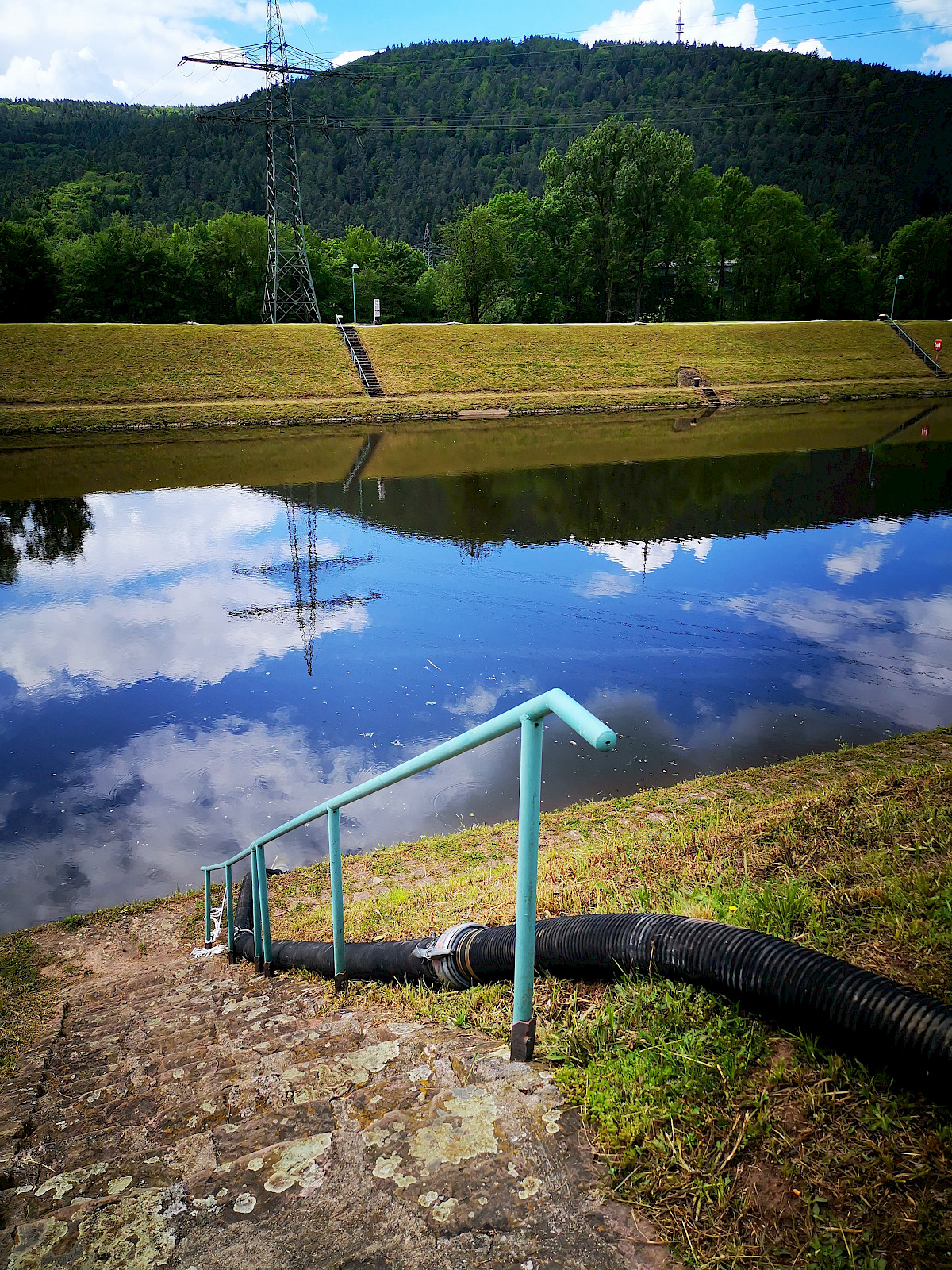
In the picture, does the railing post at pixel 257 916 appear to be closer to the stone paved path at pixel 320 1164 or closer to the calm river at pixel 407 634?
the stone paved path at pixel 320 1164

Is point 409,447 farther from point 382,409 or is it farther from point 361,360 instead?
point 361,360

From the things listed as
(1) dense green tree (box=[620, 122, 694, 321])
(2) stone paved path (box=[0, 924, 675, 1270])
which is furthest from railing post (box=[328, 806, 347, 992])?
(1) dense green tree (box=[620, 122, 694, 321])

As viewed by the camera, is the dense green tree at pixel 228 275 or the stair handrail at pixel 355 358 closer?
the stair handrail at pixel 355 358

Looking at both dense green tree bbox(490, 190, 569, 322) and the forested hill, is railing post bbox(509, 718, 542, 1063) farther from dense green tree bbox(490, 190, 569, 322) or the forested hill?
the forested hill

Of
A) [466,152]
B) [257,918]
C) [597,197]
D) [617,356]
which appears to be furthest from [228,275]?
[466,152]

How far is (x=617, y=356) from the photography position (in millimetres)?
44656

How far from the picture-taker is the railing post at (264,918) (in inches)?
194

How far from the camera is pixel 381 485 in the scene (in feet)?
78.0

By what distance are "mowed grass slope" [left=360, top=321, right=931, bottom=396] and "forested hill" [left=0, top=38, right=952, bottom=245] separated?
279ft

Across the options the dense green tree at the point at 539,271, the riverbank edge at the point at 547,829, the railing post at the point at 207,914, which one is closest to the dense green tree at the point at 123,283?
the dense green tree at the point at 539,271

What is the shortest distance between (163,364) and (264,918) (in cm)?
3860

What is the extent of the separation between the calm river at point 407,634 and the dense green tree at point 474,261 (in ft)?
114

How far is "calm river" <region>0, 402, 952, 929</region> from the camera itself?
873cm

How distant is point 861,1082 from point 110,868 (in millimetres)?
7268
